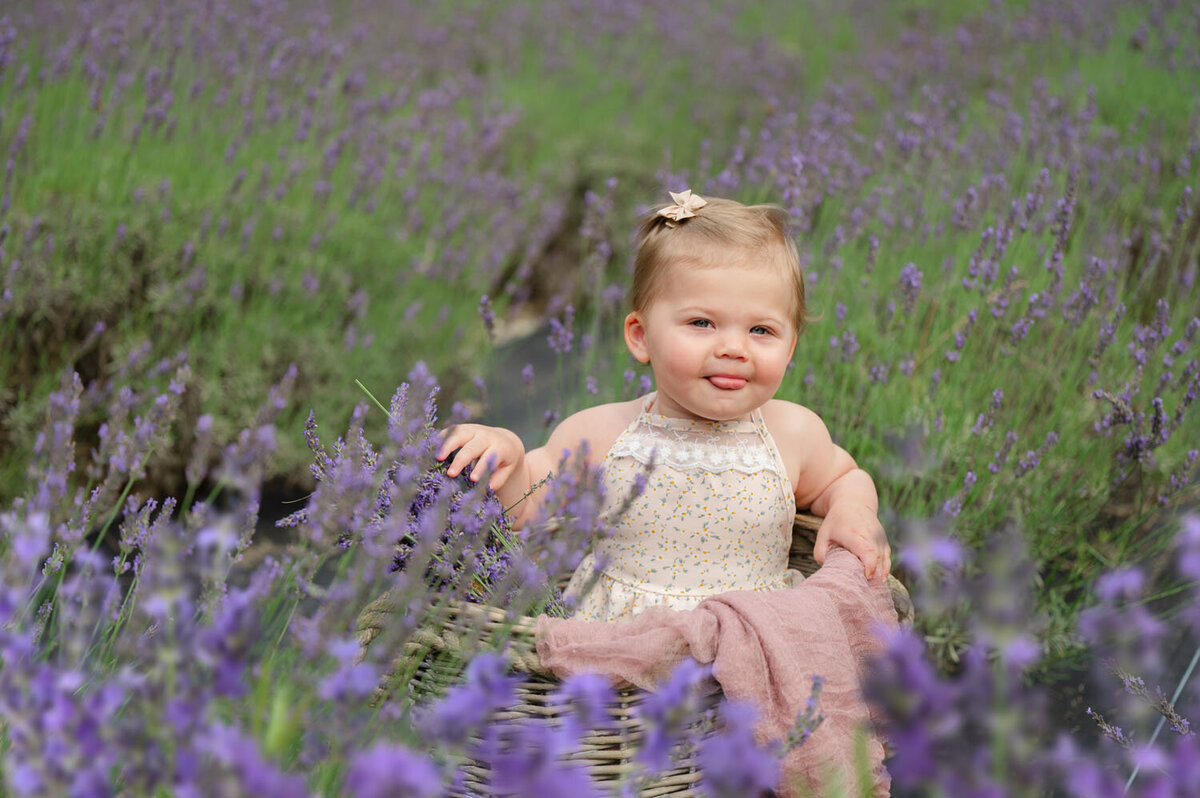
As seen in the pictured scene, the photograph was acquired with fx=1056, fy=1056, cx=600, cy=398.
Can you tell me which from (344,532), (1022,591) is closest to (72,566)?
(344,532)

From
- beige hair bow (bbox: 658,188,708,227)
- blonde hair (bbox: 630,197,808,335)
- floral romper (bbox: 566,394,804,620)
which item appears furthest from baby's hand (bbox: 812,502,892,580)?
beige hair bow (bbox: 658,188,708,227)

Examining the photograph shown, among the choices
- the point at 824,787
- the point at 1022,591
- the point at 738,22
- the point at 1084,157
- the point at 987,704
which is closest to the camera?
the point at 987,704

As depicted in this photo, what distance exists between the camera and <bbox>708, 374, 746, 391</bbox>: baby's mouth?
195 centimetres

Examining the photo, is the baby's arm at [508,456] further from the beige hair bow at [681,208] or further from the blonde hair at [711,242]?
the beige hair bow at [681,208]

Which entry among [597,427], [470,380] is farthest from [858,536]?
[470,380]

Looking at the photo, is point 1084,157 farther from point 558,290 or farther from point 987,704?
point 987,704

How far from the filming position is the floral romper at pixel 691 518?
206 cm

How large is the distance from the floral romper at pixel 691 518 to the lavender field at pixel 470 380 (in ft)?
0.81

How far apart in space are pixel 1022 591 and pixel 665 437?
4.44ft

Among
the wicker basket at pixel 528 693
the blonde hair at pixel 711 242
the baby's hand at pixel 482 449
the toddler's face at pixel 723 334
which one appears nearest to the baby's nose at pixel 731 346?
the toddler's face at pixel 723 334

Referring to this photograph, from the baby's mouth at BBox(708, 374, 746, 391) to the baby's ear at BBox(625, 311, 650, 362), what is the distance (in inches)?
7.1

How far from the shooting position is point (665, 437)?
2.11 metres

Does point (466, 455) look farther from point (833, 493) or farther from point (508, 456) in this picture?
point (833, 493)

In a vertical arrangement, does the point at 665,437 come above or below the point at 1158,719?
above
